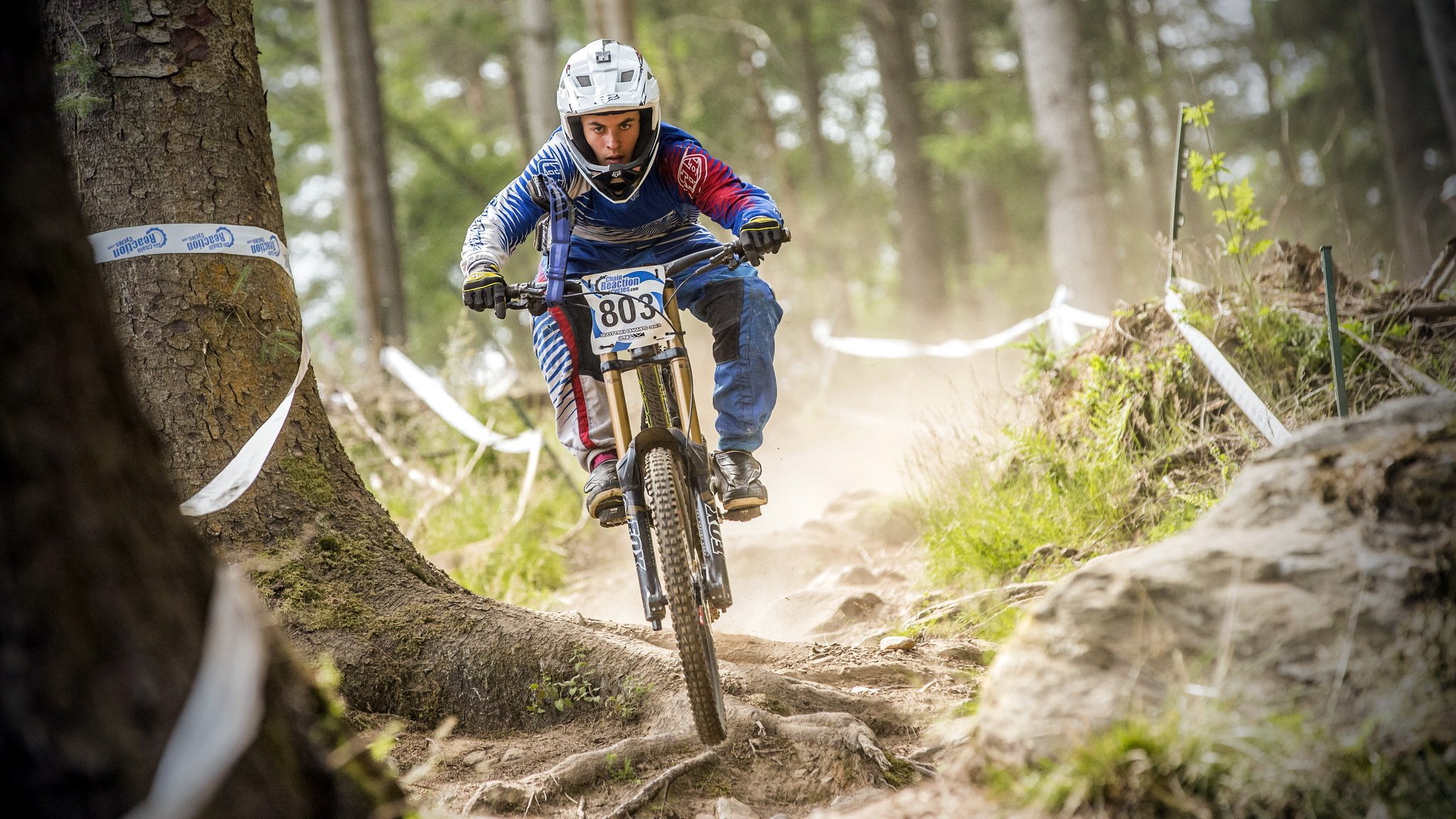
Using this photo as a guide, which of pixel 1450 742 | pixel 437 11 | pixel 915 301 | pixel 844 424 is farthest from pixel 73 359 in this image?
pixel 437 11

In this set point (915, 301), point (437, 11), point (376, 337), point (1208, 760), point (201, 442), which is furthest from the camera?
point (437, 11)

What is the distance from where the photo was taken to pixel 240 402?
3.52m

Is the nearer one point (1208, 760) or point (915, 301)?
point (1208, 760)

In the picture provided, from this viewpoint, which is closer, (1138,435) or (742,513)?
(742,513)

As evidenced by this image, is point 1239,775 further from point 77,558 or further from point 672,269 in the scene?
point 672,269

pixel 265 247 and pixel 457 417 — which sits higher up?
pixel 265 247

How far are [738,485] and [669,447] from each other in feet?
1.19

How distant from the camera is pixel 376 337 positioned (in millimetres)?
10258

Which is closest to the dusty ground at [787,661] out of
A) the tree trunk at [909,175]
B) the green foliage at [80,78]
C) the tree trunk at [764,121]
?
the green foliage at [80,78]

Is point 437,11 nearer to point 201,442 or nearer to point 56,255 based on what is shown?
point 201,442

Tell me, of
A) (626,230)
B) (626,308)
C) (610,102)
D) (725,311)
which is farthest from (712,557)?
(610,102)

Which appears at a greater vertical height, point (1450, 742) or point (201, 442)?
point (201, 442)

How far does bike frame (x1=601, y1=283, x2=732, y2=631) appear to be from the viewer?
3242 millimetres

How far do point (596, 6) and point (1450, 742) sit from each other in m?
10.8
